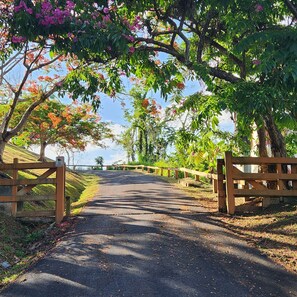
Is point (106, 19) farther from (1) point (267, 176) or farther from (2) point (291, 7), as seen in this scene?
(1) point (267, 176)

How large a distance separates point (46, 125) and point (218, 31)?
15210mm

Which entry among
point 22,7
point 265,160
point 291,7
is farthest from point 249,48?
point 22,7

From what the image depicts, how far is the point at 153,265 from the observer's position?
A: 5.47 metres

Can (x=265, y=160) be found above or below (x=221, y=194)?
above

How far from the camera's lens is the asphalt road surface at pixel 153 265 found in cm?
463

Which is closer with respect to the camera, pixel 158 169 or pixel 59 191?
pixel 59 191

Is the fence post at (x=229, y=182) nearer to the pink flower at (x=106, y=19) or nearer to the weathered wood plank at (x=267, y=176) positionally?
the weathered wood plank at (x=267, y=176)

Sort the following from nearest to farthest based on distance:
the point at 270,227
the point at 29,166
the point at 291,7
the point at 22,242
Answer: the point at 291,7
the point at 270,227
the point at 22,242
the point at 29,166

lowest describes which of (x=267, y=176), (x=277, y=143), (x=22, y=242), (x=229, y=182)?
(x=22, y=242)

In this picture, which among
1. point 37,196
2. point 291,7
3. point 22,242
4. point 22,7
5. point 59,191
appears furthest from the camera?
point 59,191

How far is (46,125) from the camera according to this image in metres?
22.6

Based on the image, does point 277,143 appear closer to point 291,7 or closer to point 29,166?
point 291,7

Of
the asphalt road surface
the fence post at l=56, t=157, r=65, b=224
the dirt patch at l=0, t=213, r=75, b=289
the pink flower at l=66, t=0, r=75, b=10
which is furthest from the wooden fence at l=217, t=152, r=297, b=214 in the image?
the pink flower at l=66, t=0, r=75, b=10

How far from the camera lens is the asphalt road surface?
4629mm
